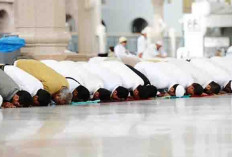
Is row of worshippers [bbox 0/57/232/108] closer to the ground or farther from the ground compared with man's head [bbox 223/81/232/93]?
farther from the ground

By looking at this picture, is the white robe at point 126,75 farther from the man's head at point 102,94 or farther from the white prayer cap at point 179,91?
the white prayer cap at point 179,91

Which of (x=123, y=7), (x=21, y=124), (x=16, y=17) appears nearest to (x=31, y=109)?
(x=21, y=124)

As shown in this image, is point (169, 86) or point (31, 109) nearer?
point (31, 109)

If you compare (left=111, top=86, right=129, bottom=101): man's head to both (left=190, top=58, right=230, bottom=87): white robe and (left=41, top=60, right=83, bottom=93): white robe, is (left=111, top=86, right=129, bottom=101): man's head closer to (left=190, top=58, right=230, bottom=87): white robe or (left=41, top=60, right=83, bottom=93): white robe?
(left=41, top=60, right=83, bottom=93): white robe

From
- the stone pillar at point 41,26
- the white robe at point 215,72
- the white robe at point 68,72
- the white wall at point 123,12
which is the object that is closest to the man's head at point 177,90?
the white robe at point 215,72

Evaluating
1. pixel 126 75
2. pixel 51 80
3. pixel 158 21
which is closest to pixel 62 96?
pixel 51 80

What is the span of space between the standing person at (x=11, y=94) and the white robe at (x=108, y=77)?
2.66ft

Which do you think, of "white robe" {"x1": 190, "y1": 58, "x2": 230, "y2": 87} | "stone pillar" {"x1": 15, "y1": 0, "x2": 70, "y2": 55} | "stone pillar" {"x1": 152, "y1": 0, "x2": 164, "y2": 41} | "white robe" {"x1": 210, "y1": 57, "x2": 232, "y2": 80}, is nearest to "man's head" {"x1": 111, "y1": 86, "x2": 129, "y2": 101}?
"white robe" {"x1": 190, "y1": 58, "x2": 230, "y2": 87}

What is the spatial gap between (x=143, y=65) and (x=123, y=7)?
30.5 meters

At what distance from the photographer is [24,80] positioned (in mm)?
5578

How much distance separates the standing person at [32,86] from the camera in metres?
5.55

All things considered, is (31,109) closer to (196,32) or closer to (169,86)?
(169,86)

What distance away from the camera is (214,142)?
2.96 metres

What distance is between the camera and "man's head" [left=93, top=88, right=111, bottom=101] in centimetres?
599
